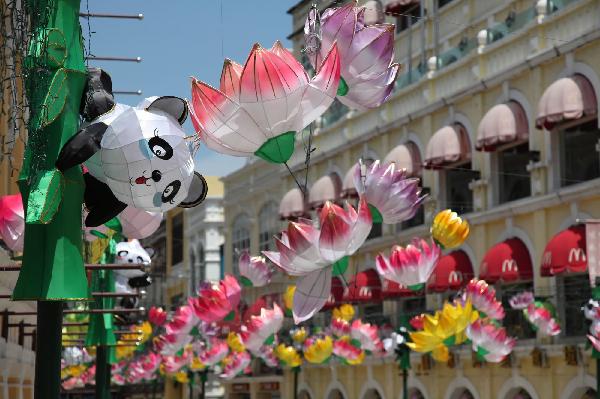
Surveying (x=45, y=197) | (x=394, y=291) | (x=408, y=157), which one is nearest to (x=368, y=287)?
(x=394, y=291)

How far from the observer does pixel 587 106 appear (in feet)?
82.4

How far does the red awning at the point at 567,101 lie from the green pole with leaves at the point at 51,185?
18611 mm

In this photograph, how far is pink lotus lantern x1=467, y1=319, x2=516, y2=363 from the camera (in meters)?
22.4

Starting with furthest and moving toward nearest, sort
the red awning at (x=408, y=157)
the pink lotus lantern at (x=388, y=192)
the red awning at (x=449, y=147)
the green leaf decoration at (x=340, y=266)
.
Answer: the red awning at (x=408, y=157)
the red awning at (x=449, y=147)
the pink lotus lantern at (x=388, y=192)
the green leaf decoration at (x=340, y=266)

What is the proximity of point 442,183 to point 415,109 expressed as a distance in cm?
254

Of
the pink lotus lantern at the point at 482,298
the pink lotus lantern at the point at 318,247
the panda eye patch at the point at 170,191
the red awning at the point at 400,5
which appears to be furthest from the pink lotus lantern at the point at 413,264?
the red awning at the point at 400,5

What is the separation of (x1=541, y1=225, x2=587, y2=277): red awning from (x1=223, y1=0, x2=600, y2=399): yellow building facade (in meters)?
0.42

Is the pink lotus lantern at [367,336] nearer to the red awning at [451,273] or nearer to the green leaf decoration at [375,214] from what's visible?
the red awning at [451,273]

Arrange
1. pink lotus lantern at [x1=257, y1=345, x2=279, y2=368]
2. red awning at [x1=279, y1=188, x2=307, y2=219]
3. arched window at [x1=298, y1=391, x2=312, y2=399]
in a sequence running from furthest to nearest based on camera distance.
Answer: arched window at [x1=298, y1=391, x2=312, y2=399] → red awning at [x1=279, y1=188, x2=307, y2=219] → pink lotus lantern at [x1=257, y1=345, x2=279, y2=368]

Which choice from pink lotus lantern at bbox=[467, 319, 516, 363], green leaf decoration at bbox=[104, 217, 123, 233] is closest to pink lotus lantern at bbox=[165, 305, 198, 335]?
pink lotus lantern at bbox=[467, 319, 516, 363]

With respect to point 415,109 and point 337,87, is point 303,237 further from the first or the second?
point 415,109

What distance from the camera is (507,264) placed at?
2784 cm

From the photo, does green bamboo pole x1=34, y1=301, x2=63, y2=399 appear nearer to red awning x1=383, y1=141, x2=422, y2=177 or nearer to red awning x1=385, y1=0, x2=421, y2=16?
red awning x1=383, y1=141, x2=422, y2=177

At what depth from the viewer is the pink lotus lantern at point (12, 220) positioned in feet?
33.8
